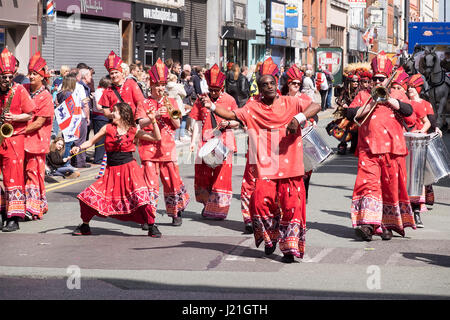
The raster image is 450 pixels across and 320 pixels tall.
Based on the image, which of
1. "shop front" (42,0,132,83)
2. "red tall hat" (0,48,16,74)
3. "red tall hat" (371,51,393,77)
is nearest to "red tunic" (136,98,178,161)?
"red tall hat" (0,48,16,74)

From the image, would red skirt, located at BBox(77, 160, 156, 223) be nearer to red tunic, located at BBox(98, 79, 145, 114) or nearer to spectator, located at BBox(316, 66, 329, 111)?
red tunic, located at BBox(98, 79, 145, 114)

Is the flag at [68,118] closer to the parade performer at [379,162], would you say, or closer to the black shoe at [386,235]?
the parade performer at [379,162]

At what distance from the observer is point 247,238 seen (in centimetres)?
1032

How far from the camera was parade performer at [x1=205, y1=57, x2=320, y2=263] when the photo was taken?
28.9 ft

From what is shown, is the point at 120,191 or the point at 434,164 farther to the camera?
the point at 434,164

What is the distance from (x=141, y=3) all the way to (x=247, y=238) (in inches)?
932

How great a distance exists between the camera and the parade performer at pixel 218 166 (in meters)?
11.6

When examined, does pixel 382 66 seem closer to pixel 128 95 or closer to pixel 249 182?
pixel 249 182

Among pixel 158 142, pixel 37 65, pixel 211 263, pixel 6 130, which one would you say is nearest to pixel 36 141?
pixel 37 65

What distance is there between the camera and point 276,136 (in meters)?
8.90

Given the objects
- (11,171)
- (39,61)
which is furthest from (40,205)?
(39,61)

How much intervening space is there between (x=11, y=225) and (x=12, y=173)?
65 centimetres

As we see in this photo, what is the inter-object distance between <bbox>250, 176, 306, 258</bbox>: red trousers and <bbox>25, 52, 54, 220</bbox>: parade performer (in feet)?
12.3

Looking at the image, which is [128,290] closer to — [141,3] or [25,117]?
[25,117]
